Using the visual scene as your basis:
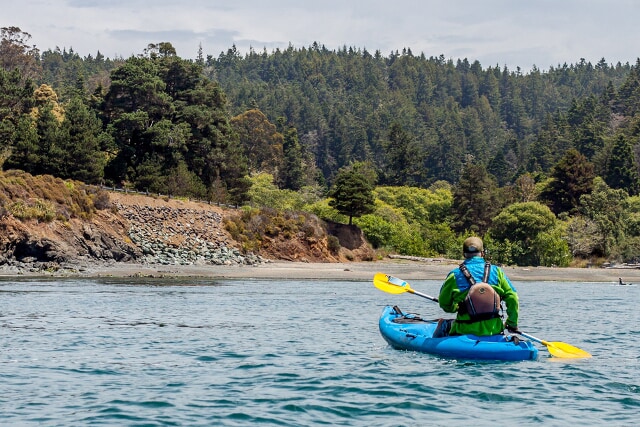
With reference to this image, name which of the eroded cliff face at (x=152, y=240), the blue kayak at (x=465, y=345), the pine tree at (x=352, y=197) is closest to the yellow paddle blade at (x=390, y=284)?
the blue kayak at (x=465, y=345)

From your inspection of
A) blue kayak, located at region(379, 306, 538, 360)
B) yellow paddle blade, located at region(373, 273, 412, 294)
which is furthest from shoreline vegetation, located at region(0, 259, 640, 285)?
blue kayak, located at region(379, 306, 538, 360)

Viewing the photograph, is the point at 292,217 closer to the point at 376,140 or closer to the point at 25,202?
the point at 25,202

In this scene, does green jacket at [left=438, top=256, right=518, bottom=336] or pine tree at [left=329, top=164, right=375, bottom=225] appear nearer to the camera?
green jacket at [left=438, top=256, right=518, bottom=336]

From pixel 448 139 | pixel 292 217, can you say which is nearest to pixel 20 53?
pixel 292 217

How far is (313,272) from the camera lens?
5575 cm

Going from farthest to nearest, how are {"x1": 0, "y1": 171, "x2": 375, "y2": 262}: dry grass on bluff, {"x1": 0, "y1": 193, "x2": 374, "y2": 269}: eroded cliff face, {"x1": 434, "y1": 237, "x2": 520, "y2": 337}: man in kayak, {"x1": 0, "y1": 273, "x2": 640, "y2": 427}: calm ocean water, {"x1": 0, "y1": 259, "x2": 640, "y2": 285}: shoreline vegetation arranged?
{"x1": 0, "y1": 171, "x2": 375, "y2": 262}: dry grass on bluff < {"x1": 0, "y1": 193, "x2": 374, "y2": 269}: eroded cliff face < {"x1": 0, "y1": 259, "x2": 640, "y2": 285}: shoreline vegetation < {"x1": 434, "y1": 237, "x2": 520, "y2": 337}: man in kayak < {"x1": 0, "y1": 273, "x2": 640, "y2": 427}: calm ocean water

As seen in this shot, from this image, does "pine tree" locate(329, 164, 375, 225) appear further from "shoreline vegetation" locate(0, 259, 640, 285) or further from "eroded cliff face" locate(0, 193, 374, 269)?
"shoreline vegetation" locate(0, 259, 640, 285)

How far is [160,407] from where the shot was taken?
12648 millimetres

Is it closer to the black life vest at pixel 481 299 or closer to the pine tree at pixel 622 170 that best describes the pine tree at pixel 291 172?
the pine tree at pixel 622 170

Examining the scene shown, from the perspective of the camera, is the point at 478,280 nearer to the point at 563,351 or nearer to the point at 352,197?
the point at 563,351

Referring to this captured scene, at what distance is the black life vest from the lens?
49.6 feet

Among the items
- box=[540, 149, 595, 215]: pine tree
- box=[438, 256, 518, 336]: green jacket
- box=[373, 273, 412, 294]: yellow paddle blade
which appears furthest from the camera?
box=[540, 149, 595, 215]: pine tree

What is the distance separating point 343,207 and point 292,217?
5.55 meters

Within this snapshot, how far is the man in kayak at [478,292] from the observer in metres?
15.2
